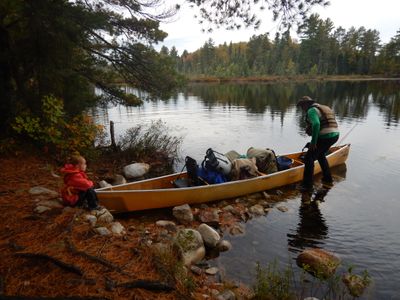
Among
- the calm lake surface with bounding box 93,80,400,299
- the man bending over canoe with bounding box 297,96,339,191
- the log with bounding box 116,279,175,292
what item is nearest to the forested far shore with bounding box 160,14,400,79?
the calm lake surface with bounding box 93,80,400,299

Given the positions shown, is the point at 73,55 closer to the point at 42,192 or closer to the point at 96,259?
the point at 42,192

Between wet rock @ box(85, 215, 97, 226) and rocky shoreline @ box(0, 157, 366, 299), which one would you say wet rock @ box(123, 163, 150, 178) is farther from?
wet rock @ box(85, 215, 97, 226)

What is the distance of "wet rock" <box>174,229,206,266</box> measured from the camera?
4.27 meters

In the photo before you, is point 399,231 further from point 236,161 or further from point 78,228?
point 78,228

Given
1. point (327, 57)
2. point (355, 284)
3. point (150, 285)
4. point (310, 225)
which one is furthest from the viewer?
point (327, 57)

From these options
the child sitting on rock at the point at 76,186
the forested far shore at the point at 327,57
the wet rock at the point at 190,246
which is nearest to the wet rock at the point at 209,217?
the wet rock at the point at 190,246

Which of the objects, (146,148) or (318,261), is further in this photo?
(146,148)

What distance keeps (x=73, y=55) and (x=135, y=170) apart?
3.54 m

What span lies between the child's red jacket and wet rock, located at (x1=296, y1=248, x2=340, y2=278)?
3892 millimetres

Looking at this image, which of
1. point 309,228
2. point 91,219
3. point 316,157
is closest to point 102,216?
point 91,219

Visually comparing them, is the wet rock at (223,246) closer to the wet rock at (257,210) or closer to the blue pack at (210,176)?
the wet rock at (257,210)

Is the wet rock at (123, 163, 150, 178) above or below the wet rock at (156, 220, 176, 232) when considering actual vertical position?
above

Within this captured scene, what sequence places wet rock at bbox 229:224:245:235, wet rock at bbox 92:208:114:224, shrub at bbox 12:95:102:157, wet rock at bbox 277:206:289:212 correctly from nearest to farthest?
wet rock at bbox 92:208:114:224, wet rock at bbox 229:224:245:235, shrub at bbox 12:95:102:157, wet rock at bbox 277:206:289:212

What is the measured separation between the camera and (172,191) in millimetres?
6516
